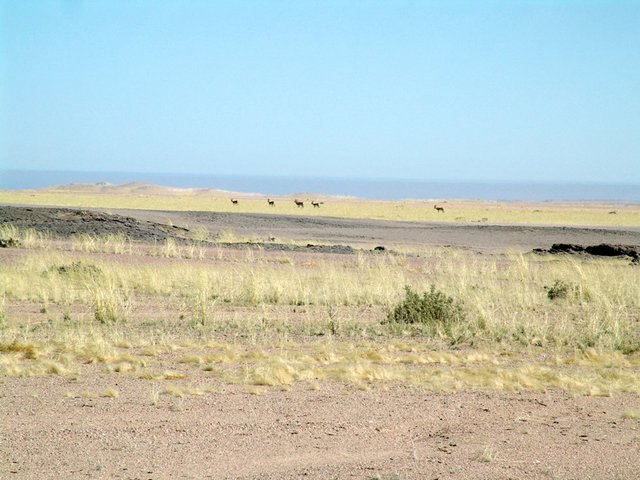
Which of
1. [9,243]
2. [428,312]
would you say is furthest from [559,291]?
[9,243]

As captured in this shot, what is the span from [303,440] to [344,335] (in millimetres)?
6908

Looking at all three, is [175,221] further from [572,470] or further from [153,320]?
[572,470]

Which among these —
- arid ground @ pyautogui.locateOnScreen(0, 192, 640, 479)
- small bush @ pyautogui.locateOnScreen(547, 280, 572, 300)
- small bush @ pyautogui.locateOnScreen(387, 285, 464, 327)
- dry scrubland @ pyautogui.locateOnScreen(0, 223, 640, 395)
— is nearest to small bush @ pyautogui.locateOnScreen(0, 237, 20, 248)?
dry scrubland @ pyautogui.locateOnScreen(0, 223, 640, 395)

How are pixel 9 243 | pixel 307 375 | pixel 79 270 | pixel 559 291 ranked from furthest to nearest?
pixel 9 243 < pixel 79 270 < pixel 559 291 < pixel 307 375

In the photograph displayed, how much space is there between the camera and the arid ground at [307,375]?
838cm

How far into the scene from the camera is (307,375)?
39.3ft

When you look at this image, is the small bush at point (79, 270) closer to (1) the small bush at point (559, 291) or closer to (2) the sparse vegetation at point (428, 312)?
(2) the sparse vegetation at point (428, 312)

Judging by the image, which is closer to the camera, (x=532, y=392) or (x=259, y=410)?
(x=259, y=410)

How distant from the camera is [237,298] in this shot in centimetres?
2016

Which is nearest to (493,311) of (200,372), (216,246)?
(200,372)

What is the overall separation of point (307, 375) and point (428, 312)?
5.48 meters

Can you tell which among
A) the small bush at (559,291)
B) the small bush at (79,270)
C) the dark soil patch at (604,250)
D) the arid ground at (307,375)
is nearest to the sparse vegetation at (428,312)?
the arid ground at (307,375)

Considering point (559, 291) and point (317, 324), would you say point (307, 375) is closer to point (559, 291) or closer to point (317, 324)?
point (317, 324)

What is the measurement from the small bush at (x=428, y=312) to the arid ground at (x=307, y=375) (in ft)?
1.34
